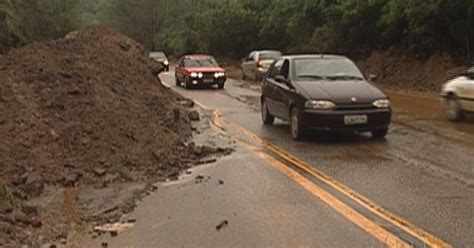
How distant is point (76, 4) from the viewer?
61000 mm

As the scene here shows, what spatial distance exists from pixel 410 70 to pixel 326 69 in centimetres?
2040

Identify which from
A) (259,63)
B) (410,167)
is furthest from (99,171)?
(259,63)

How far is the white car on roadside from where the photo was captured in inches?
610

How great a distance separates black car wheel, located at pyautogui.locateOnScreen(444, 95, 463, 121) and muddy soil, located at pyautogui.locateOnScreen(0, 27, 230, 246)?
18.7 ft

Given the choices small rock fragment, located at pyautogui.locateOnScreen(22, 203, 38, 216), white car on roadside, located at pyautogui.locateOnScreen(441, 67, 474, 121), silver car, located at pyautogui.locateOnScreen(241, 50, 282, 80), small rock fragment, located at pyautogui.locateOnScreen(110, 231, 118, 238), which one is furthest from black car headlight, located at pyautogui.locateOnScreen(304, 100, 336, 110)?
silver car, located at pyautogui.locateOnScreen(241, 50, 282, 80)

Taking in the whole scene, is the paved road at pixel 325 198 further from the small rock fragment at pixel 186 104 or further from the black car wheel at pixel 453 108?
the small rock fragment at pixel 186 104

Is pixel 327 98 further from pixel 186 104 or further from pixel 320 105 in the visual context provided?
pixel 186 104

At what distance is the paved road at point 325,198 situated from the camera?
22.2 ft

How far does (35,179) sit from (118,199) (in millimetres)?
1277

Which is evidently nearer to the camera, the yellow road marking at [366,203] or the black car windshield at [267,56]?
the yellow road marking at [366,203]

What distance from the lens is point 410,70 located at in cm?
3384

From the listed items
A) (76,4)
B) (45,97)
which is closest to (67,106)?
(45,97)

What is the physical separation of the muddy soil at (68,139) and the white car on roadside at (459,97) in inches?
225

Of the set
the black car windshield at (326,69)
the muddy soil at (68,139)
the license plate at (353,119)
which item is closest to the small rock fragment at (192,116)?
the muddy soil at (68,139)
